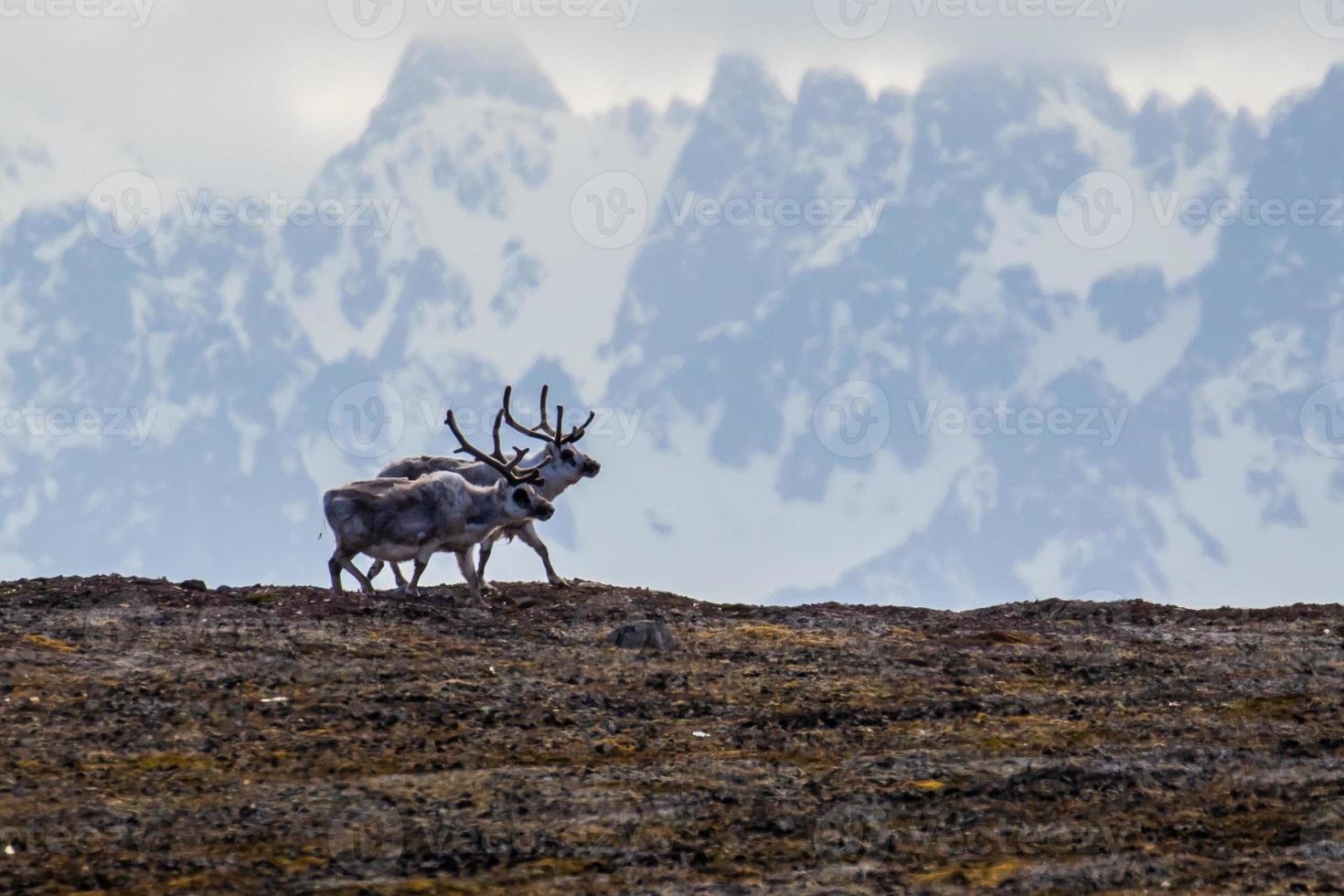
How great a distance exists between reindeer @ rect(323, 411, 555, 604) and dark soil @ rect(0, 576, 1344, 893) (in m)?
2.20

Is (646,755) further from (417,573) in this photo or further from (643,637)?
(417,573)

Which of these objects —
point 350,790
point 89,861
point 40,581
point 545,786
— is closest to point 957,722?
point 545,786

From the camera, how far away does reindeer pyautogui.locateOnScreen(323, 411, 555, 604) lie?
22.9 m

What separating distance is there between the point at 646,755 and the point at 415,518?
372 inches

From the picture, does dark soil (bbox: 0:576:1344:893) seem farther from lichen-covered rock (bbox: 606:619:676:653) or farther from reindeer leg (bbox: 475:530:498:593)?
reindeer leg (bbox: 475:530:498:593)

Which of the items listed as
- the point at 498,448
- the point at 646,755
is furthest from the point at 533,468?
the point at 646,755

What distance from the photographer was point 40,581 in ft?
73.6

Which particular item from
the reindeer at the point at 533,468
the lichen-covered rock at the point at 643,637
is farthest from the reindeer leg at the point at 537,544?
the lichen-covered rock at the point at 643,637

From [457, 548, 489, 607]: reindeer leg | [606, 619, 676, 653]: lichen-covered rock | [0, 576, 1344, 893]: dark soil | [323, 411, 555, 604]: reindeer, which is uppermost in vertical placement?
[323, 411, 555, 604]: reindeer

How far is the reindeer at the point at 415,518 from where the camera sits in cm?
2291

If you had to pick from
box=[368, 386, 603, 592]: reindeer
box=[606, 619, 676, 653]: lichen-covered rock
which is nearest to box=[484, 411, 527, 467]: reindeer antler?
box=[368, 386, 603, 592]: reindeer

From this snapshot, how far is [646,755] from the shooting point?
46.8 ft

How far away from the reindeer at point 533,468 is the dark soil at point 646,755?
192 inches

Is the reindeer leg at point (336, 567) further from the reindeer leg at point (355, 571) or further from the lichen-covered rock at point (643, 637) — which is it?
the lichen-covered rock at point (643, 637)
